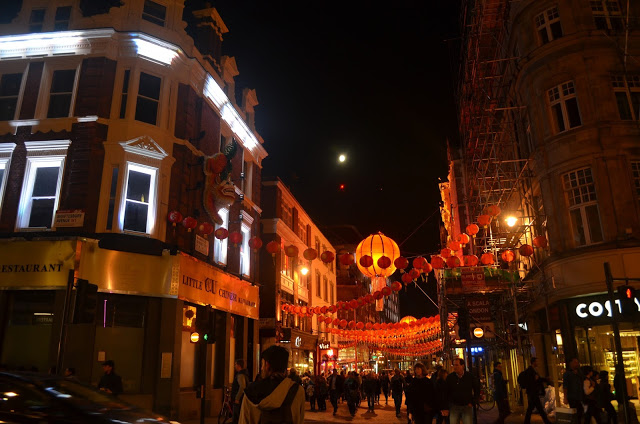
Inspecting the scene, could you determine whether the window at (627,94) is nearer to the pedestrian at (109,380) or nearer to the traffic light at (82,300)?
the traffic light at (82,300)

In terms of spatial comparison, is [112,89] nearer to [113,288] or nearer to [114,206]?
[114,206]

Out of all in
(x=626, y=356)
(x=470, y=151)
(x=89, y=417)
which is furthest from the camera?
(x=470, y=151)

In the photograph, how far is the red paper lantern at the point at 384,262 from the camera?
59.2 feet

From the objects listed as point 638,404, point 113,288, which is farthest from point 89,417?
point 638,404

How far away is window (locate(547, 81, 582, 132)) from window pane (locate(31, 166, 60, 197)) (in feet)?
62.7

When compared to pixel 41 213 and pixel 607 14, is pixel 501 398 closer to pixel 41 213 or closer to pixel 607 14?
pixel 607 14

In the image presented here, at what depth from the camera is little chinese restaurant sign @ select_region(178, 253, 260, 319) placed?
18.9 m

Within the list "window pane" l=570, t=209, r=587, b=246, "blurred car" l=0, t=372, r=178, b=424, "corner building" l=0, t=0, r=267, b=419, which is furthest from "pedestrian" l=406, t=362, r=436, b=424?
"window pane" l=570, t=209, r=587, b=246

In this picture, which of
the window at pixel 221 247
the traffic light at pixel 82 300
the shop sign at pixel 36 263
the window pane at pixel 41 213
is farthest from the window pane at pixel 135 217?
the traffic light at pixel 82 300

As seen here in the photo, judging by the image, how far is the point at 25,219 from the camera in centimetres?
1780

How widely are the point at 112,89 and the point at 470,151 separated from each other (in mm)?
20971

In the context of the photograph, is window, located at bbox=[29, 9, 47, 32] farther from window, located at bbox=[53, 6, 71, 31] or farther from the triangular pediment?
the triangular pediment

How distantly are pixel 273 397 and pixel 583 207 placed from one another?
55.3 feet

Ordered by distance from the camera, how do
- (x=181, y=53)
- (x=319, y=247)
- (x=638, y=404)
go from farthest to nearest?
(x=319, y=247) < (x=181, y=53) < (x=638, y=404)
